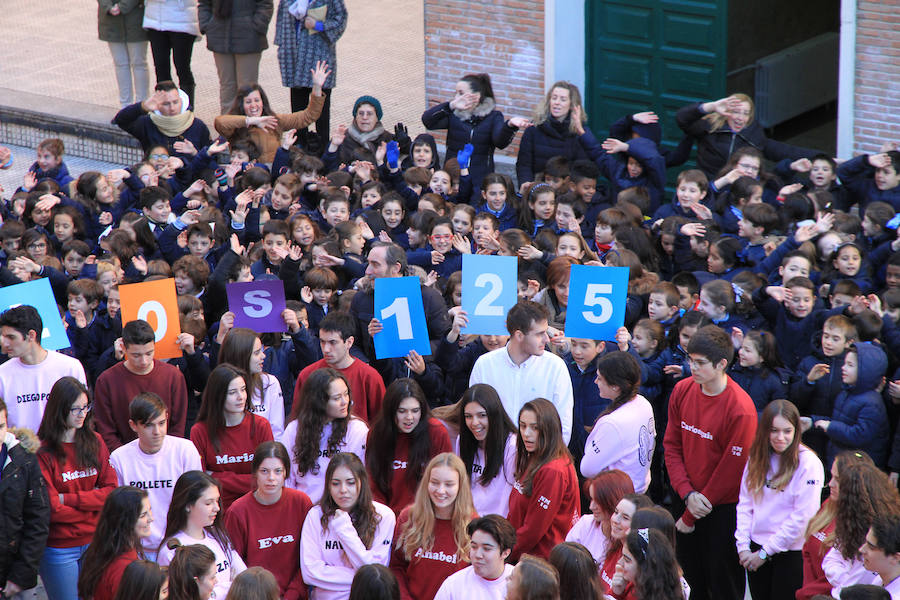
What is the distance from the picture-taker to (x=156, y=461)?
23.1ft

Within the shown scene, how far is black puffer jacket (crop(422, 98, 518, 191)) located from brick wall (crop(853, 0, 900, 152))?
332 cm

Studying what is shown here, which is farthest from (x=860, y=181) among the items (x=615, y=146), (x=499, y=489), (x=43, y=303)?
(x=43, y=303)

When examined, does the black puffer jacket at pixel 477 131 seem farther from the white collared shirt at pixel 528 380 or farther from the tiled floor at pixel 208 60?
the white collared shirt at pixel 528 380

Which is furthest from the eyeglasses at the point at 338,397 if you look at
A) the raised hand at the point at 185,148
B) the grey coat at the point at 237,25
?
the grey coat at the point at 237,25

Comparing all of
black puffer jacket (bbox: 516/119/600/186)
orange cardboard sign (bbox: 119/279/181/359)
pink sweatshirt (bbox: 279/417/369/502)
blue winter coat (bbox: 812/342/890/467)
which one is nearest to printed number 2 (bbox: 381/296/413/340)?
pink sweatshirt (bbox: 279/417/369/502)

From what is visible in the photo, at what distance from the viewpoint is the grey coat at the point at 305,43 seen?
13570 millimetres

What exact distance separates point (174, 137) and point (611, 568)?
837 centimetres

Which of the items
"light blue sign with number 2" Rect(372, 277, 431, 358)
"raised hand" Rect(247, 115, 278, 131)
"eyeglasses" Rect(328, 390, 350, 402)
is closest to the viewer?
"eyeglasses" Rect(328, 390, 350, 402)

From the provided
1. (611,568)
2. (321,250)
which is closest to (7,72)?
(321,250)

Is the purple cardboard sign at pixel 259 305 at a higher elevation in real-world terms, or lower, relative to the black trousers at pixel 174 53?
lower

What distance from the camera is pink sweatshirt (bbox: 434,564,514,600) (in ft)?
19.6

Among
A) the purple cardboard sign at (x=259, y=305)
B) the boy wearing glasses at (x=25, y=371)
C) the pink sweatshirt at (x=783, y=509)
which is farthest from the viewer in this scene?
the purple cardboard sign at (x=259, y=305)

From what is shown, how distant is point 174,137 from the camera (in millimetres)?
13055

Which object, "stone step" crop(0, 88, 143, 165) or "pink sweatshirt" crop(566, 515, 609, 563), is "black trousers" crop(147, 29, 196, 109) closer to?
"stone step" crop(0, 88, 143, 165)
